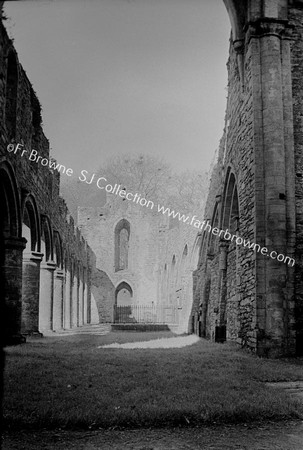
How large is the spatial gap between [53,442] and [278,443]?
5.65 feet

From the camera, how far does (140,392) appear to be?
5.21 m

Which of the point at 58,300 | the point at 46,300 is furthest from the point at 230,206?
the point at 58,300

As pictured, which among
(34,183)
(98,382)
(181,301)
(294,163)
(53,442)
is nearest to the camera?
(53,442)

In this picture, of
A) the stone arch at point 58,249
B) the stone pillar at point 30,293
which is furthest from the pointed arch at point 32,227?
the stone arch at point 58,249

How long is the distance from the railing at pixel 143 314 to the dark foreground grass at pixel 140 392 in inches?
943

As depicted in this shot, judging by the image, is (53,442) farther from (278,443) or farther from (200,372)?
(200,372)

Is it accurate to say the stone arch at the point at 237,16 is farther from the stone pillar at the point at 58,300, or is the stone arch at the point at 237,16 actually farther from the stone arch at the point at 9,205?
the stone pillar at the point at 58,300

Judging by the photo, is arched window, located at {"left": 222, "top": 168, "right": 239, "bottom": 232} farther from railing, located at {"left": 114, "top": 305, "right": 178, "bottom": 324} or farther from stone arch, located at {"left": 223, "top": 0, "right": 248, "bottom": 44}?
railing, located at {"left": 114, "top": 305, "right": 178, "bottom": 324}

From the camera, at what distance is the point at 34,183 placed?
14.8m

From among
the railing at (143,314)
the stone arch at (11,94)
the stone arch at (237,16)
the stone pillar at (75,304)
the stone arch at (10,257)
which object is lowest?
the railing at (143,314)

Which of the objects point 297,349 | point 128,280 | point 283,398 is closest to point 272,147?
point 297,349

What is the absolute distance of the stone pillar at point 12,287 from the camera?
456 inches

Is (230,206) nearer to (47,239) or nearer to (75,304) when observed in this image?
(47,239)

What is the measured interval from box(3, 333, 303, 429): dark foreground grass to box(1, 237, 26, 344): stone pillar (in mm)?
3806
